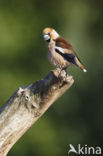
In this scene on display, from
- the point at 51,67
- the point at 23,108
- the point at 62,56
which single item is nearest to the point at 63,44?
the point at 62,56

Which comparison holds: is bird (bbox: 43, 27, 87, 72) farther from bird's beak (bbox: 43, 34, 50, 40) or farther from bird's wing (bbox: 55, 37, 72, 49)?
bird's beak (bbox: 43, 34, 50, 40)

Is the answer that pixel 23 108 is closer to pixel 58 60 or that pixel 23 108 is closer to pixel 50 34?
pixel 58 60

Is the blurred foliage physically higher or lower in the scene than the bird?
higher

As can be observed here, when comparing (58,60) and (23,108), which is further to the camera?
(58,60)

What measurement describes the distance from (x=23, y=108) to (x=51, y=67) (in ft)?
39.5

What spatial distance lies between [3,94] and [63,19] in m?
4.10

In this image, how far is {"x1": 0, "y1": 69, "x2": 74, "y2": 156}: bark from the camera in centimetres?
780

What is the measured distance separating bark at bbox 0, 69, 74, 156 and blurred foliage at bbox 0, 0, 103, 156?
9919mm

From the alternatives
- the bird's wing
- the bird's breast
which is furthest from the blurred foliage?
the bird's breast

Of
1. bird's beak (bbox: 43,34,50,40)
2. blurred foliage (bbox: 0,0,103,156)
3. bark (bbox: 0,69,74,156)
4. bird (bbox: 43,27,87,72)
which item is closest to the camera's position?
bark (bbox: 0,69,74,156)

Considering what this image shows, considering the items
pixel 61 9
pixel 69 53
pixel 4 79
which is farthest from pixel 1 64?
pixel 69 53

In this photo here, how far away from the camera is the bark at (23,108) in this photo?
7.80 m

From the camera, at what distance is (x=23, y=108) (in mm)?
7922

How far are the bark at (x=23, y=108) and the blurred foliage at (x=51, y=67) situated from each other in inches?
391
